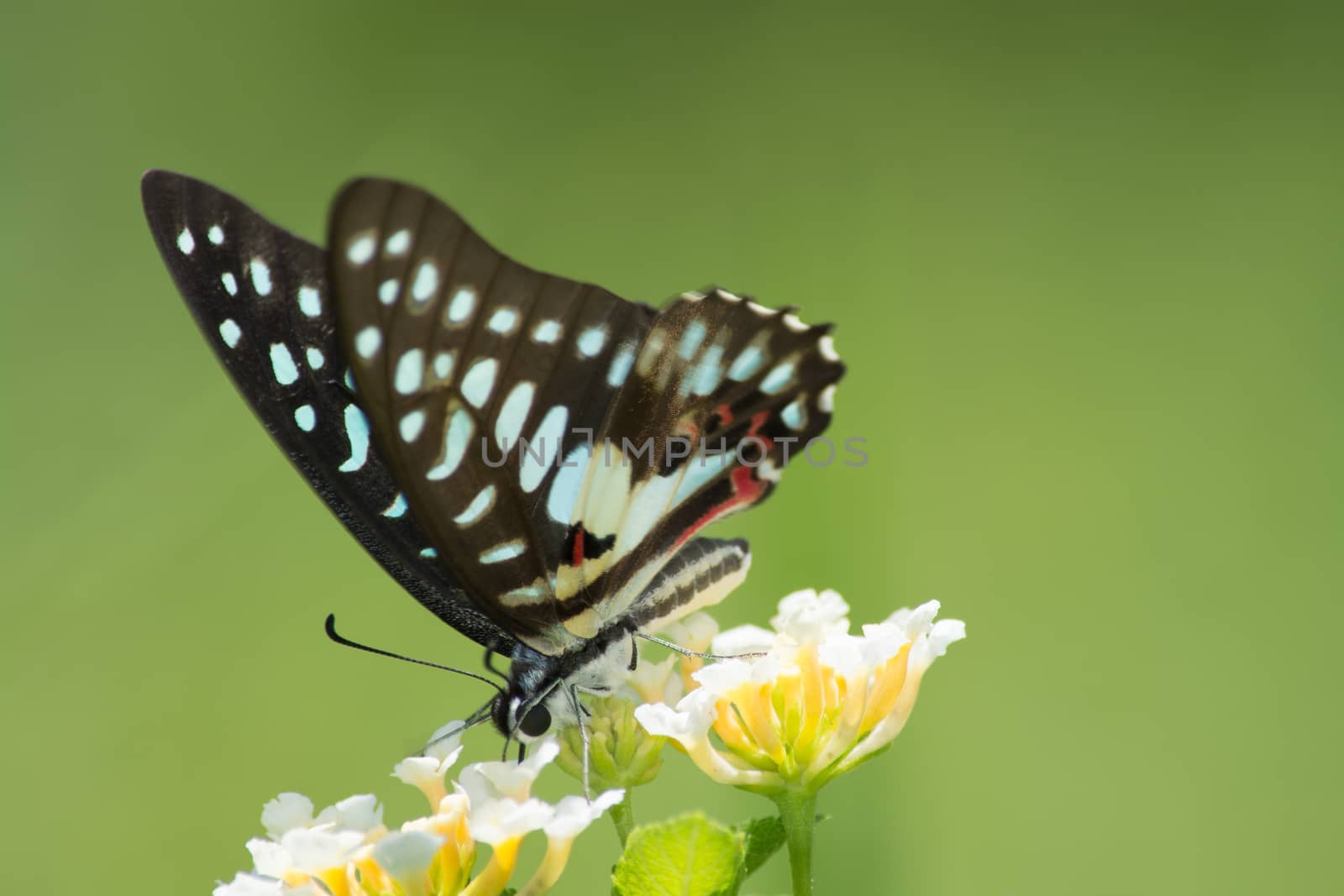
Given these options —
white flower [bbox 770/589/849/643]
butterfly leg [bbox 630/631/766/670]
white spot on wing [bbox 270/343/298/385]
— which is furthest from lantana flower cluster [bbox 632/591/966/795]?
white spot on wing [bbox 270/343/298/385]

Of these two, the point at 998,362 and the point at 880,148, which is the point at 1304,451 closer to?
the point at 998,362

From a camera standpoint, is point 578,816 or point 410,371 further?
point 410,371

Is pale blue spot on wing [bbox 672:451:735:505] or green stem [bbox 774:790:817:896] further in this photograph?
pale blue spot on wing [bbox 672:451:735:505]

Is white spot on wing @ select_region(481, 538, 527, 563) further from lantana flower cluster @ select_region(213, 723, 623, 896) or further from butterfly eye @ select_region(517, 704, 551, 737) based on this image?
lantana flower cluster @ select_region(213, 723, 623, 896)

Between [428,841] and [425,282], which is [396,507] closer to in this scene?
[425,282]

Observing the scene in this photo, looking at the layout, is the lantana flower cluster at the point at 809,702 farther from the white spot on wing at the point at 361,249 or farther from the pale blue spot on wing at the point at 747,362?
the white spot on wing at the point at 361,249

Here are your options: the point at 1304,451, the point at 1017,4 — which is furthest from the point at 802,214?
the point at 1304,451

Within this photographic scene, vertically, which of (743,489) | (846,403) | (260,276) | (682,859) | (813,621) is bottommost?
(682,859)

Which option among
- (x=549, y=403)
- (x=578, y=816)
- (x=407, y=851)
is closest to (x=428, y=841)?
(x=407, y=851)
